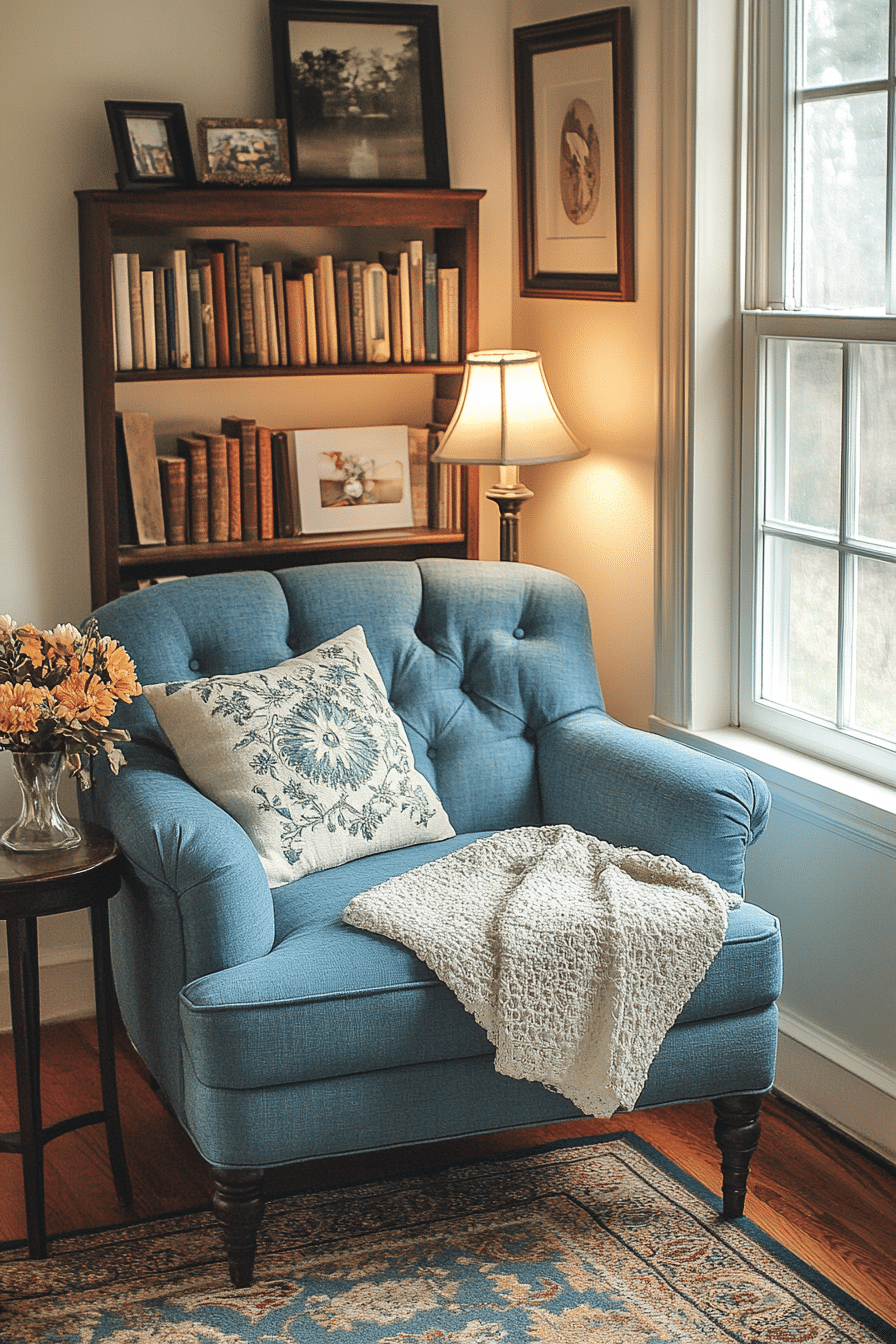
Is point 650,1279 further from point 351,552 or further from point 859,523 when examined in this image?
point 351,552

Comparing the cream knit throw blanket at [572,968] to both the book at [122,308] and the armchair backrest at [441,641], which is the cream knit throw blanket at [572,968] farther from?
the book at [122,308]

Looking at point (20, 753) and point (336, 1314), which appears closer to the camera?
point (336, 1314)

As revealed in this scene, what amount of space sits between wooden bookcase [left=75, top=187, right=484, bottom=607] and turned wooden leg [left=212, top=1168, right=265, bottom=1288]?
1.39 m

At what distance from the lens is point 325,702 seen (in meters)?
2.57

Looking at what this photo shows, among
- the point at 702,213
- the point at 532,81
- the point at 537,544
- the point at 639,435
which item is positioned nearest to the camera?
the point at 702,213

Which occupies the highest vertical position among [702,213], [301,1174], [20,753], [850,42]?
[850,42]

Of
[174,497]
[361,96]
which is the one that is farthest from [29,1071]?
[361,96]

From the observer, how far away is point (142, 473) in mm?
3066

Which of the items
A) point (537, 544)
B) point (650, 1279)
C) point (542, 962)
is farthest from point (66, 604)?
point (650, 1279)

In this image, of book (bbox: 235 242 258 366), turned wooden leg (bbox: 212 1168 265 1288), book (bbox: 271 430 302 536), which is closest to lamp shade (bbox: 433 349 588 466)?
book (bbox: 271 430 302 536)

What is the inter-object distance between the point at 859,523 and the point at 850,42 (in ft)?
2.75

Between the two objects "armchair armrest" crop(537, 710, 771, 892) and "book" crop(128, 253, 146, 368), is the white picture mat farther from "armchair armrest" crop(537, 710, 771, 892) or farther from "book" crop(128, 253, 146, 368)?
"armchair armrest" crop(537, 710, 771, 892)

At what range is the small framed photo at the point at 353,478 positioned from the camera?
324cm

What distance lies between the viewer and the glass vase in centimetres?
230
